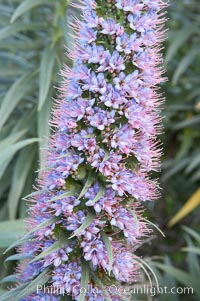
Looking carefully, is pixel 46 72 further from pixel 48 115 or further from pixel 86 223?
pixel 86 223

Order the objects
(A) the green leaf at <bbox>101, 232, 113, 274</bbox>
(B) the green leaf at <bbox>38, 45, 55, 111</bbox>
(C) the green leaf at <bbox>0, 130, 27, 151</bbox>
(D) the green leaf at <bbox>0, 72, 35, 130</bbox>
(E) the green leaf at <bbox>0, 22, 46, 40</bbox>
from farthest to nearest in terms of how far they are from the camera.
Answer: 1. (E) the green leaf at <bbox>0, 22, 46, 40</bbox>
2. (D) the green leaf at <bbox>0, 72, 35, 130</bbox>
3. (B) the green leaf at <bbox>38, 45, 55, 111</bbox>
4. (C) the green leaf at <bbox>0, 130, 27, 151</bbox>
5. (A) the green leaf at <bbox>101, 232, 113, 274</bbox>

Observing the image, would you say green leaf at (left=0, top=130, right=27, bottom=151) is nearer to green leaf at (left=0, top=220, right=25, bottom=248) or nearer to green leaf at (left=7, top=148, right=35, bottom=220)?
green leaf at (left=7, top=148, right=35, bottom=220)

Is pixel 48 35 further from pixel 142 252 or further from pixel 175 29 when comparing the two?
pixel 142 252

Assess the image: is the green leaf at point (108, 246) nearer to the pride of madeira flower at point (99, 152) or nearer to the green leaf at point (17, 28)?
the pride of madeira flower at point (99, 152)

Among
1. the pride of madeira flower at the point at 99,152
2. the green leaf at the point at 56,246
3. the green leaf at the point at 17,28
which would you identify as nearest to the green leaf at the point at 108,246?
the pride of madeira flower at the point at 99,152

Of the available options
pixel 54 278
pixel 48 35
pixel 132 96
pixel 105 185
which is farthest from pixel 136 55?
pixel 48 35

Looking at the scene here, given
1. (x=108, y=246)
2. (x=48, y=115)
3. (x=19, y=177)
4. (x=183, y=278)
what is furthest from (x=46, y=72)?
(x=108, y=246)

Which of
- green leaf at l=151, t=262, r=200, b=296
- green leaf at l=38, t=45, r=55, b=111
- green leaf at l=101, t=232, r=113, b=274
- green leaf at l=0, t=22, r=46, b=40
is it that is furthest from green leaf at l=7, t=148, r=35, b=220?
→ green leaf at l=101, t=232, r=113, b=274

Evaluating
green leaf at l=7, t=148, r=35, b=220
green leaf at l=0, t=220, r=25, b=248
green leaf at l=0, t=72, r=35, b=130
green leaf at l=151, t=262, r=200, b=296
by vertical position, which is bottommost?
green leaf at l=151, t=262, r=200, b=296
